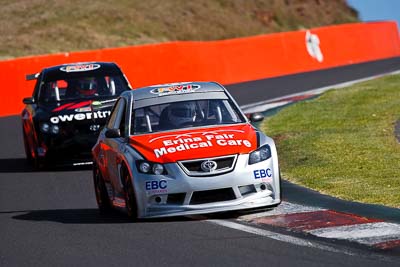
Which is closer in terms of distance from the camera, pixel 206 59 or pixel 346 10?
pixel 206 59

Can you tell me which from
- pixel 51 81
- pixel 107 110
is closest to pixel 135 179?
pixel 107 110

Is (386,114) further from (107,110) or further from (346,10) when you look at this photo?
(346,10)

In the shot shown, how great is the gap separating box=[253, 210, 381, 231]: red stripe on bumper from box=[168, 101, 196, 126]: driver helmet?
1613 mm

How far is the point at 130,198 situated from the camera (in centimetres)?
1134

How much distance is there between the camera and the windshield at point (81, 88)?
17859mm

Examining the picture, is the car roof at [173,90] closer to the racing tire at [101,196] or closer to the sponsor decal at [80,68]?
the racing tire at [101,196]

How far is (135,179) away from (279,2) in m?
51.4

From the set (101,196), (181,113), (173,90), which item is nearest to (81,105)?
(173,90)

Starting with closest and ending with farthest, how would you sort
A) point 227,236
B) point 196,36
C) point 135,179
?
point 227,236, point 135,179, point 196,36

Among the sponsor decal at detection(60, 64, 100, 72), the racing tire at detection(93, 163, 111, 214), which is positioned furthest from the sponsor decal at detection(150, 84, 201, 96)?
the sponsor decal at detection(60, 64, 100, 72)

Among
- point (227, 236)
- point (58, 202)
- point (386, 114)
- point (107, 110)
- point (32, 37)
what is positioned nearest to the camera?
point (227, 236)

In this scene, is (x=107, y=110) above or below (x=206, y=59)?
above

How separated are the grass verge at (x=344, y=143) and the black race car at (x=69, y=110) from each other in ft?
8.63

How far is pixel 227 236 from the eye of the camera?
1020 centimetres
